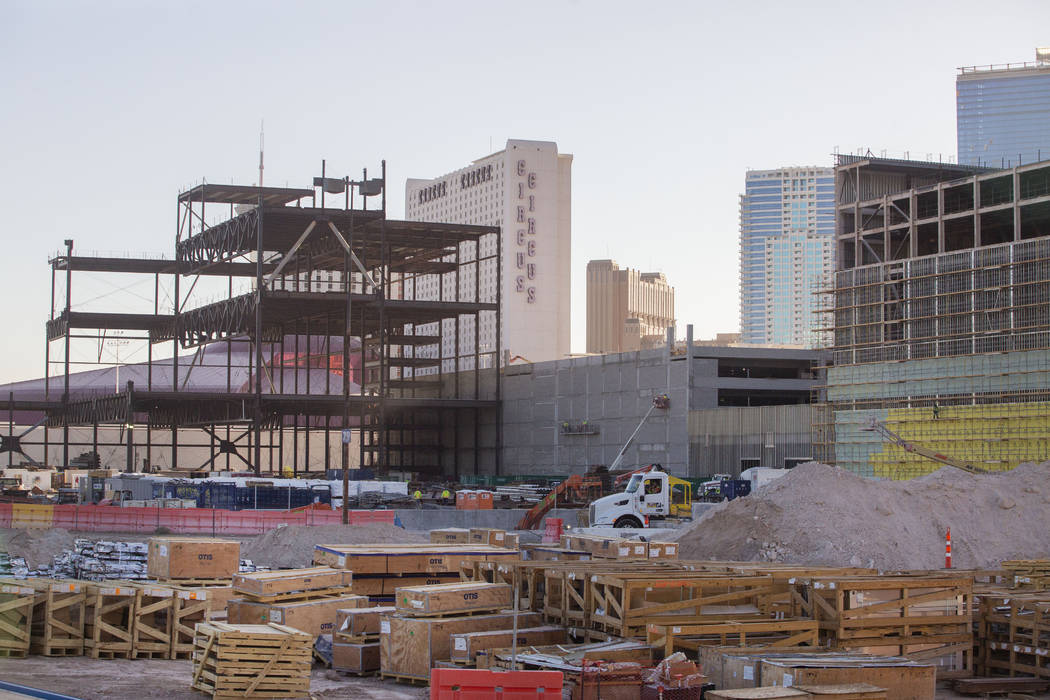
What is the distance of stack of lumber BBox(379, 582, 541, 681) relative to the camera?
19047 mm

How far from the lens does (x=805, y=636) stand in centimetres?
1892

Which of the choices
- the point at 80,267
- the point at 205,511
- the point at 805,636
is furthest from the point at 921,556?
the point at 80,267

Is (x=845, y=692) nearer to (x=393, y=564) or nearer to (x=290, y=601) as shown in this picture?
(x=290, y=601)

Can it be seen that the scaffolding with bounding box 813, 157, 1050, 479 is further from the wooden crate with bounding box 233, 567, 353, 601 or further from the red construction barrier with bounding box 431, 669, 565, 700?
the red construction barrier with bounding box 431, 669, 565, 700

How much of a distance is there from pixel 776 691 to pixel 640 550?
13013 millimetres

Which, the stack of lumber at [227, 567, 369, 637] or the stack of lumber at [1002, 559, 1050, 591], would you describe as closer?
the stack of lumber at [227, 567, 369, 637]

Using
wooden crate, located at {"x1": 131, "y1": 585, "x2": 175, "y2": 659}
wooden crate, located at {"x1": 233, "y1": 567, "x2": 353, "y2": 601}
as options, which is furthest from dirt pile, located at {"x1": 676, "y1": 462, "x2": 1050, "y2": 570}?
wooden crate, located at {"x1": 131, "y1": 585, "x2": 175, "y2": 659}

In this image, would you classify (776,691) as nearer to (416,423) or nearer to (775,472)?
(775,472)

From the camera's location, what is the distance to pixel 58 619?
68.2 ft

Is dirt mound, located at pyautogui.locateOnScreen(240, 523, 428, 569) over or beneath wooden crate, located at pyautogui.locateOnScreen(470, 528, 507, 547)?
beneath

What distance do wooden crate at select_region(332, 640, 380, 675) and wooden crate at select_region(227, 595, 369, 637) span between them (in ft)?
2.87

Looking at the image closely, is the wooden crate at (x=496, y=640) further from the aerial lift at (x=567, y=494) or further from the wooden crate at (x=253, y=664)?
the aerial lift at (x=567, y=494)

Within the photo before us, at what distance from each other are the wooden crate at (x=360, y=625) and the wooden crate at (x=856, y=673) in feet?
23.4

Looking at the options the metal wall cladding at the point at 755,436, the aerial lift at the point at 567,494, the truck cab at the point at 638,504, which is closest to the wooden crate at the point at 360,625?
the truck cab at the point at 638,504
